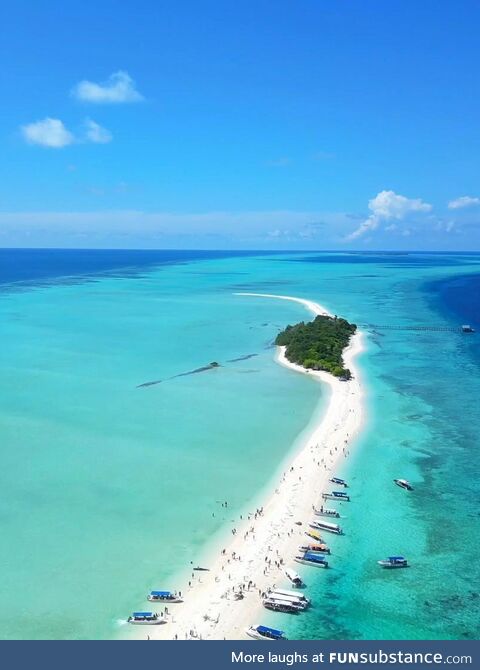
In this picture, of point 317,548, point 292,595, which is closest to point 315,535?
point 317,548

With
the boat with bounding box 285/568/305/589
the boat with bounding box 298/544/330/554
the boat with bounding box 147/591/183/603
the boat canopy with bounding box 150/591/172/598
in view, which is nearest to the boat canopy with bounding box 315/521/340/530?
the boat with bounding box 298/544/330/554

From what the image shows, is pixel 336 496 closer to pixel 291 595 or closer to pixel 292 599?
pixel 291 595

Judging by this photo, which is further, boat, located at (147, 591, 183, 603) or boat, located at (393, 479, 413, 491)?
boat, located at (393, 479, 413, 491)

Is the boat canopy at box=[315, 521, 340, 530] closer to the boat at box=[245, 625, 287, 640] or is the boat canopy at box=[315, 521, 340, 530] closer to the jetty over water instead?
the boat at box=[245, 625, 287, 640]

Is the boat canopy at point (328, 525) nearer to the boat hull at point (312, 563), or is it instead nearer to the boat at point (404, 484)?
the boat hull at point (312, 563)

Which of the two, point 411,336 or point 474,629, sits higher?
point 411,336
